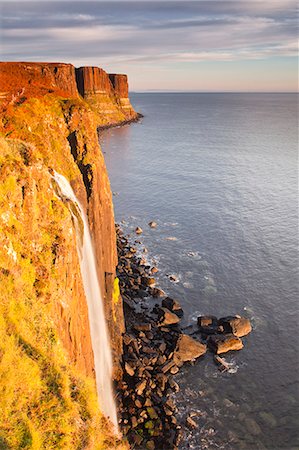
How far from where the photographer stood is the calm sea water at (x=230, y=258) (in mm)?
25281

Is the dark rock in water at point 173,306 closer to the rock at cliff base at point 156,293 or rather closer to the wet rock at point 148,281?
the rock at cliff base at point 156,293

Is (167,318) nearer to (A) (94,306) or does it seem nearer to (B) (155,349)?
(B) (155,349)

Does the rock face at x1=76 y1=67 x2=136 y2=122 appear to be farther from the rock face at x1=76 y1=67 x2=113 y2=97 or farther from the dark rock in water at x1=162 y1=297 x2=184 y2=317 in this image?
the dark rock in water at x1=162 y1=297 x2=184 y2=317

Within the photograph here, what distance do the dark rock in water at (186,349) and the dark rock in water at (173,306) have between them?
4430 millimetres

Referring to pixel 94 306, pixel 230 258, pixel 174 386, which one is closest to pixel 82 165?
pixel 94 306

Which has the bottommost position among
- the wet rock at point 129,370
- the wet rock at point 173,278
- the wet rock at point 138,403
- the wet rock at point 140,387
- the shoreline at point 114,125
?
the wet rock at point 138,403

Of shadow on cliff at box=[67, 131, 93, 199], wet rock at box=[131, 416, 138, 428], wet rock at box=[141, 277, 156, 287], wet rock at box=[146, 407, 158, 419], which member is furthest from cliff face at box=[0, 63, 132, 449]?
wet rock at box=[141, 277, 156, 287]

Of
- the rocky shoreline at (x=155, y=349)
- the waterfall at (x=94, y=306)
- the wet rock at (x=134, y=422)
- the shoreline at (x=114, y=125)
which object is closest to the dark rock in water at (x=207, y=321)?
the rocky shoreline at (x=155, y=349)

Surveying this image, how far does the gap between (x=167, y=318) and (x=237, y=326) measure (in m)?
6.09

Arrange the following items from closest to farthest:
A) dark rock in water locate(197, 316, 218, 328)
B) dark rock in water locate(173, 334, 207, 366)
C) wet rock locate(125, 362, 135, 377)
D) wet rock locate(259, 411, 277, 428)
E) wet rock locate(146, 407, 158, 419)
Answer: wet rock locate(146, 407, 158, 419) < wet rock locate(259, 411, 277, 428) < wet rock locate(125, 362, 135, 377) < dark rock in water locate(173, 334, 207, 366) < dark rock in water locate(197, 316, 218, 328)

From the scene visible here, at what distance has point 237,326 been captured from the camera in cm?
3275

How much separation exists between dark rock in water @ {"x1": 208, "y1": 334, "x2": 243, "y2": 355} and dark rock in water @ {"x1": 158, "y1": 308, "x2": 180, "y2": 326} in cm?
366

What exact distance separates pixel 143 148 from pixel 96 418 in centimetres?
9774

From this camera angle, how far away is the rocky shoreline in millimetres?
22709
